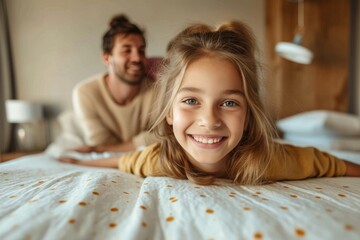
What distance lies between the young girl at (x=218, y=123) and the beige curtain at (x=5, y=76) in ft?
2.17

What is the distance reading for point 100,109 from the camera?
3.75ft

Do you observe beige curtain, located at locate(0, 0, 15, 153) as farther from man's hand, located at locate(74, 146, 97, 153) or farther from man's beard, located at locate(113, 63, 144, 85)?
man's beard, located at locate(113, 63, 144, 85)

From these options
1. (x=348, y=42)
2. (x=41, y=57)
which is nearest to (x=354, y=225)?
(x=41, y=57)

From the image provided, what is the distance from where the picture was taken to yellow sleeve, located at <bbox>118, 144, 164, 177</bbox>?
0.61 meters

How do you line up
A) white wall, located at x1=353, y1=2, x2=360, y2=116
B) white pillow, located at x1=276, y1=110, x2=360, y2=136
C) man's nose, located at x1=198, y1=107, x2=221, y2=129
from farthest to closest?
white wall, located at x1=353, y1=2, x2=360, y2=116 < white pillow, located at x1=276, y1=110, x2=360, y2=136 < man's nose, located at x1=198, y1=107, x2=221, y2=129

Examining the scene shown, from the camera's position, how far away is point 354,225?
0.30 metres

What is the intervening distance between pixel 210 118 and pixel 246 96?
0.35 ft

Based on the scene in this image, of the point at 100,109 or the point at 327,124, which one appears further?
the point at 327,124

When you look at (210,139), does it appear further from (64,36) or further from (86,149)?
(64,36)

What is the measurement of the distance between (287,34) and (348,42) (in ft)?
1.35

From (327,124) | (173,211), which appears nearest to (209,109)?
(173,211)

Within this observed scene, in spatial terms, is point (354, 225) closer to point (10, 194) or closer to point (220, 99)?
point (220, 99)

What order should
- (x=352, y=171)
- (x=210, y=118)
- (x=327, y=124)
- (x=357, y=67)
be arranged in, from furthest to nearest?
(x=357, y=67), (x=327, y=124), (x=352, y=171), (x=210, y=118)

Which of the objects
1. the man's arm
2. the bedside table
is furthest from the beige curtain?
the man's arm
